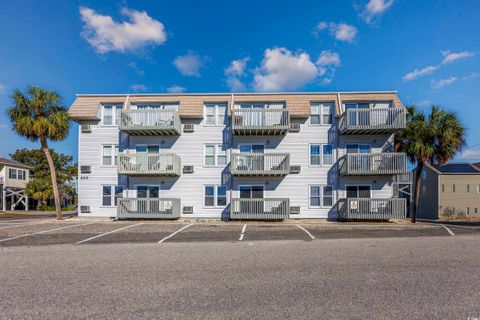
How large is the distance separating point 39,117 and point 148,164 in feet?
25.9

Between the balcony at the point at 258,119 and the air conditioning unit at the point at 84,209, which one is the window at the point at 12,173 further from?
the balcony at the point at 258,119

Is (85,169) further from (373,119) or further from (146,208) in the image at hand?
(373,119)

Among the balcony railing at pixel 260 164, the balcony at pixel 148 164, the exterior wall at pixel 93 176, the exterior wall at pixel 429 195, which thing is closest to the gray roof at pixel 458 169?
the exterior wall at pixel 429 195

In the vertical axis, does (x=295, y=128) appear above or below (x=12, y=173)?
above

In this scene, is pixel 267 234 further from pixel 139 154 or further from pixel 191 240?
pixel 139 154

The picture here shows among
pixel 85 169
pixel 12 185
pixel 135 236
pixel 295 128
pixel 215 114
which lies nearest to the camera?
pixel 135 236

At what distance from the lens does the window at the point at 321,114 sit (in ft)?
61.5

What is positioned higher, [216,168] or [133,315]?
[216,168]

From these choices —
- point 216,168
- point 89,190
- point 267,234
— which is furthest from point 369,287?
point 89,190

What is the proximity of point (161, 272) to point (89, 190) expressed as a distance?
15125 mm

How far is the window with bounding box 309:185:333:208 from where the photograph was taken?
724 inches

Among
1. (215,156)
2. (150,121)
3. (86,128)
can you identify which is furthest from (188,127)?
(86,128)

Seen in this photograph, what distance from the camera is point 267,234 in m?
12.2

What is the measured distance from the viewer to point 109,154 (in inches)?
741
